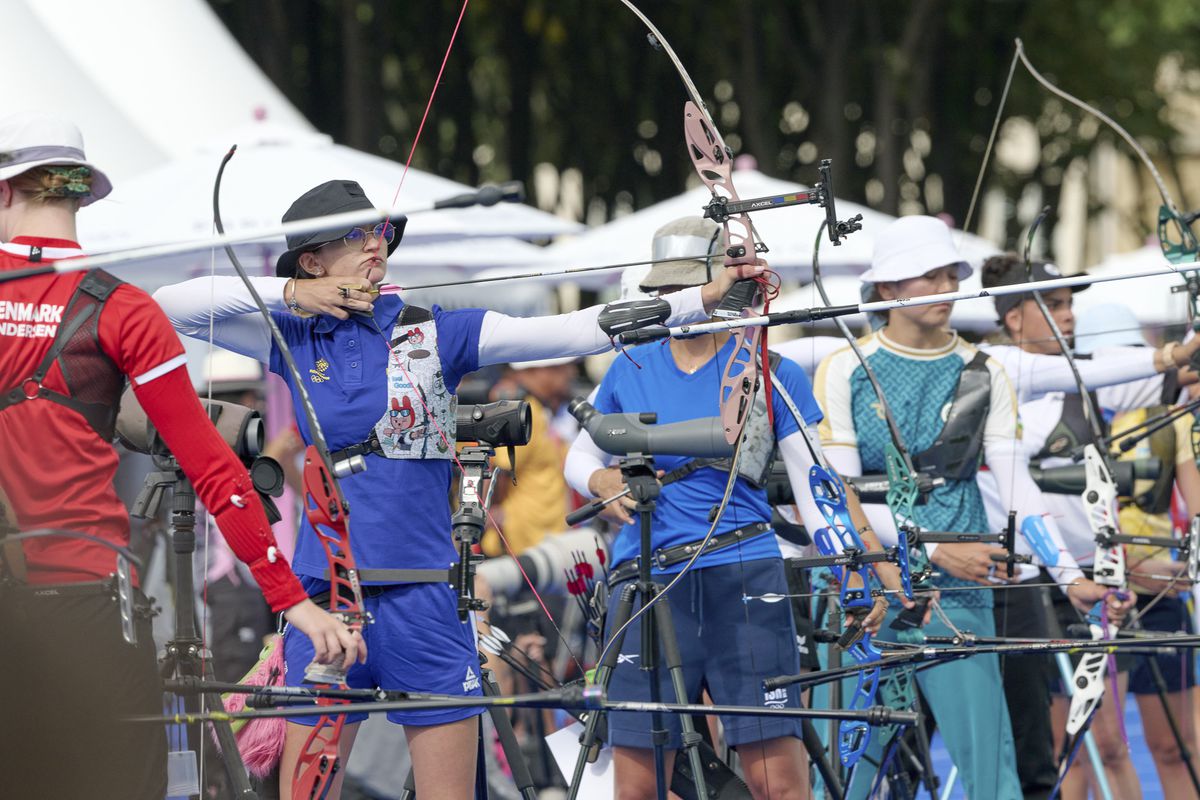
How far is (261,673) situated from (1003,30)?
659 inches

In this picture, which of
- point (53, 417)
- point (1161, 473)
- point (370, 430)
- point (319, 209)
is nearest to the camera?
point (53, 417)

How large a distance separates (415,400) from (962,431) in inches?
74.0

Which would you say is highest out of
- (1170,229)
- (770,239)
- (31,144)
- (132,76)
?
(132,76)

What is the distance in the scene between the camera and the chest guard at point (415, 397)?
379 centimetres

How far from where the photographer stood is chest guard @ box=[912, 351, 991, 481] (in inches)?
198

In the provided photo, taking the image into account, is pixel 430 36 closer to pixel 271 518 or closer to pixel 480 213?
pixel 480 213

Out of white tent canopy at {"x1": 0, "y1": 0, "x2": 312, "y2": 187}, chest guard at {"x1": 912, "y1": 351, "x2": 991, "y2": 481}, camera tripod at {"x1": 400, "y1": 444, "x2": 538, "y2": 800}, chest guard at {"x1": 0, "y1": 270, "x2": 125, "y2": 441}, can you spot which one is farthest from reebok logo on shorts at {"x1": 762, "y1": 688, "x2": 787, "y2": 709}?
white tent canopy at {"x1": 0, "y1": 0, "x2": 312, "y2": 187}

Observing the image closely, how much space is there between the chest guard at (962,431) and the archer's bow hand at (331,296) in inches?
76.2

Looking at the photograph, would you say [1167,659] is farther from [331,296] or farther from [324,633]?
[324,633]

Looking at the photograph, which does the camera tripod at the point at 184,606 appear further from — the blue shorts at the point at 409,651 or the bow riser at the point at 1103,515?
the bow riser at the point at 1103,515

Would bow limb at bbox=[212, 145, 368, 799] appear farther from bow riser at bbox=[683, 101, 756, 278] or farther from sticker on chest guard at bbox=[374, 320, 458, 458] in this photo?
bow riser at bbox=[683, 101, 756, 278]

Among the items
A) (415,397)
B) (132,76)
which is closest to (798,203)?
(415,397)

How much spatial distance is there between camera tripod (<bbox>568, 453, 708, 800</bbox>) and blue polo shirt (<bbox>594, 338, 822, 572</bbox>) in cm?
16

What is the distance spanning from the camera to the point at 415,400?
150 inches
